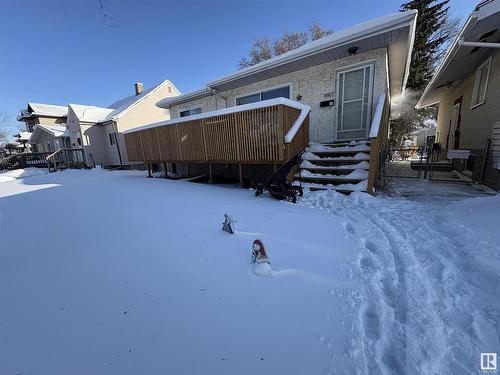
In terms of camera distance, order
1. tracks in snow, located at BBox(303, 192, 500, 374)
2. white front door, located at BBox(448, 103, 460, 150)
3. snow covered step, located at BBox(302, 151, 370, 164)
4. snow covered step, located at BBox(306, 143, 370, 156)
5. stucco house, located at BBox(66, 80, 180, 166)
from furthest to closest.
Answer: stucco house, located at BBox(66, 80, 180, 166) < white front door, located at BBox(448, 103, 460, 150) < snow covered step, located at BBox(306, 143, 370, 156) < snow covered step, located at BBox(302, 151, 370, 164) < tracks in snow, located at BBox(303, 192, 500, 374)

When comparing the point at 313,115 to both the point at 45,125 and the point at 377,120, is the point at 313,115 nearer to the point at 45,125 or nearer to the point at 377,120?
the point at 377,120

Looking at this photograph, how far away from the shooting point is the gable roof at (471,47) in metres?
4.23

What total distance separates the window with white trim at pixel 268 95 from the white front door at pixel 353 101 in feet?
5.68

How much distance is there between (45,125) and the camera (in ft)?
71.5

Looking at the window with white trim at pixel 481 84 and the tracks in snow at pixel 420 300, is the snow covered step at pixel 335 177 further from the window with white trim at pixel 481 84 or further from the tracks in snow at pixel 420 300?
the window with white trim at pixel 481 84

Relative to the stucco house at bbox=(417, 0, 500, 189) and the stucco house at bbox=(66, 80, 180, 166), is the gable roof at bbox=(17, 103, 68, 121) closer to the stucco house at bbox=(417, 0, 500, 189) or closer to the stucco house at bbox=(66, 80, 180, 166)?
the stucco house at bbox=(66, 80, 180, 166)

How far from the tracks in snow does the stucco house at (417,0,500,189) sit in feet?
12.1

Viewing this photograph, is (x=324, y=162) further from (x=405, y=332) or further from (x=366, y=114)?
(x=405, y=332)

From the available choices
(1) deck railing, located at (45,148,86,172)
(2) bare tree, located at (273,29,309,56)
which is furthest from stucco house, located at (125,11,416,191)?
(2) bare tree, located at (273,29,309,56)

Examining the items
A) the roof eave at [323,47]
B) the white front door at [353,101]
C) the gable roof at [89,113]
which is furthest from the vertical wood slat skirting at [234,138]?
the gable roof at [89,113]

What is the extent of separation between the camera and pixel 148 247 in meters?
2.47

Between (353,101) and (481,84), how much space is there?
3993mm

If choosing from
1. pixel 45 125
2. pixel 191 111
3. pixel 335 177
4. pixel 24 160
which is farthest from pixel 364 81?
pixel 45 125

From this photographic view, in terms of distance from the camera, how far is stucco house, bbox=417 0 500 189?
4.67 meters
